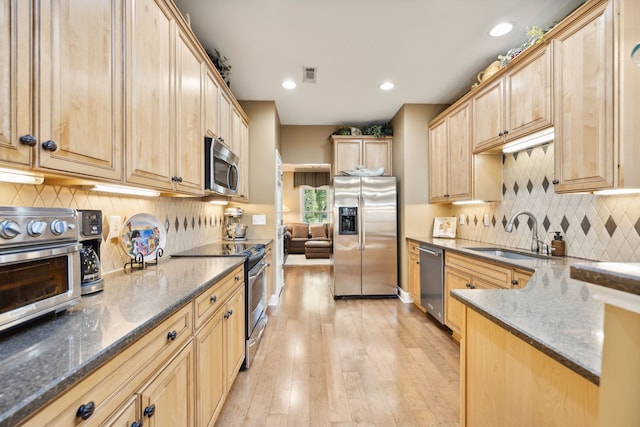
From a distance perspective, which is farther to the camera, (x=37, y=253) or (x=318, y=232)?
(x=318, y=232)

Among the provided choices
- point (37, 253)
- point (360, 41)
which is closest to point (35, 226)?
point (37, 253)

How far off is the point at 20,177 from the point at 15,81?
399 mm

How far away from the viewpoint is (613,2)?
5.01ft

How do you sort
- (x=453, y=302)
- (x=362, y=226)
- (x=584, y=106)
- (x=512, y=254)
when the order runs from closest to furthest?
1. (x=584, y=106)
2. (x=512, y=254)
3. (x=453, y=302)
4. (x=362, y=226)

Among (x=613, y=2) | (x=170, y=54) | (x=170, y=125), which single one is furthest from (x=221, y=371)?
(x=613, y=2)

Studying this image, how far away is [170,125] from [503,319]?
73.2 inches

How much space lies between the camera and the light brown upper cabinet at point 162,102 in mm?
1330

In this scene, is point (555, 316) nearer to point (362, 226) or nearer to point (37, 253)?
point (37, 253)

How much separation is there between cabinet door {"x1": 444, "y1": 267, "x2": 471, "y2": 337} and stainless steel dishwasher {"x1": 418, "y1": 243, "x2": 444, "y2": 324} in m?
0.06

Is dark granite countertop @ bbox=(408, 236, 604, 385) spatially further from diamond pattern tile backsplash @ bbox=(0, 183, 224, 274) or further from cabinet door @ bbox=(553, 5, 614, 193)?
diamond pattern tile backsplash @ bbox=(0, 183, 224, 274)

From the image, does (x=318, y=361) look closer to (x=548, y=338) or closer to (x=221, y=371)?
(x=221, y=371)

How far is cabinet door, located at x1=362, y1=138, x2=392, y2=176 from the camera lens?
442 cm

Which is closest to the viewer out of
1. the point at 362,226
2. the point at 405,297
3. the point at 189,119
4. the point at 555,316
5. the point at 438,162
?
the point at 555,316

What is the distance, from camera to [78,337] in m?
0.77
